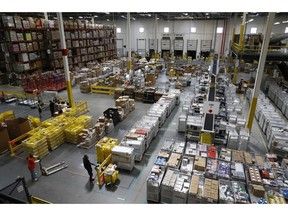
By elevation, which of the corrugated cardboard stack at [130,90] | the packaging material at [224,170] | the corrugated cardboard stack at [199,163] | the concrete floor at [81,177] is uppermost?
the corrugated cardboard stack at [130,90]

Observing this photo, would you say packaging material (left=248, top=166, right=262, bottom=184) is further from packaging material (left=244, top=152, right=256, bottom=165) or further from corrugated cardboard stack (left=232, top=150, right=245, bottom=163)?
corrugated cardboard stack (left=232, top=150, right=245, bottom=163)

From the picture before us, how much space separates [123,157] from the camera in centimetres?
836

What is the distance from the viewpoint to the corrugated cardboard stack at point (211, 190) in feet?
19.9

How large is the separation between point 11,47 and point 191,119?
17215 mm

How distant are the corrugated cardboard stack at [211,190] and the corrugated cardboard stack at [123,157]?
3.04m

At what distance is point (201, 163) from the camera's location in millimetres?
7449

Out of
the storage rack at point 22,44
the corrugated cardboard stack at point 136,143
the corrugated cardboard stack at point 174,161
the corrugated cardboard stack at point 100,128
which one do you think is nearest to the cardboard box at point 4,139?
the corrugated cardboard stack at point 100,128

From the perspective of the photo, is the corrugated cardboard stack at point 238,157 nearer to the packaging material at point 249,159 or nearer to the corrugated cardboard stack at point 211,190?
the packaging material at point 249,159

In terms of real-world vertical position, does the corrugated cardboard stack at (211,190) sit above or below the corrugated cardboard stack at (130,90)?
below

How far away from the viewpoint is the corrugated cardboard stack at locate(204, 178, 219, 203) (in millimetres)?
6074

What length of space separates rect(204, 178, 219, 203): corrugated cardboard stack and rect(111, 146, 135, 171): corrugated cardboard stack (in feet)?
9.99

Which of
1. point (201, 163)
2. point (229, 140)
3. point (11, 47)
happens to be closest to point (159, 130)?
point (229, 140)

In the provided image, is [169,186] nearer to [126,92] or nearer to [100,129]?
[100,129]

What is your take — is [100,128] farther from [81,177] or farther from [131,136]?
[81,177]
